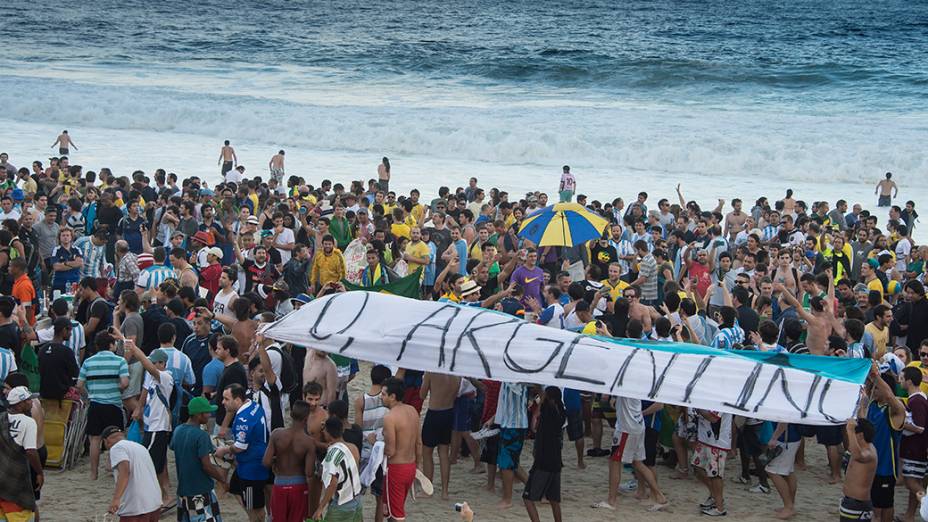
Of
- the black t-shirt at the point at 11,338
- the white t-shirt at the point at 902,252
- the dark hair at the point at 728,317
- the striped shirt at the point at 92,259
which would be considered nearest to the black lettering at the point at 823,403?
the dark hair at the point at 728,317

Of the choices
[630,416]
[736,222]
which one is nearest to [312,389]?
[630,416]

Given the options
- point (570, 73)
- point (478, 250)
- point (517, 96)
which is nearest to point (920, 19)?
point (570, 73)

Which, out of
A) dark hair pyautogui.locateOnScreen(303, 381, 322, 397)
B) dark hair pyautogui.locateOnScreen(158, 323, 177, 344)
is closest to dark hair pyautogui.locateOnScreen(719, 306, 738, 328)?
dark hair pyautogui.locateOnScreen(303, 381, 322, 397)

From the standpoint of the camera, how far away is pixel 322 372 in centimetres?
870

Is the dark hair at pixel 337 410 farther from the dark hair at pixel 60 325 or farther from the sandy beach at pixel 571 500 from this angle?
the dark hair at pixel 60 325

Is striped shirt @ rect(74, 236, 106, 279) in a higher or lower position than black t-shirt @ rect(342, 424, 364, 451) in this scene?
lower

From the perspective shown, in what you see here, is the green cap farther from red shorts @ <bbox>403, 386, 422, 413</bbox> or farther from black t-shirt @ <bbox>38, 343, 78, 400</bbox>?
red shorts @ <bbox>403, 386, 422, 413</bbox>

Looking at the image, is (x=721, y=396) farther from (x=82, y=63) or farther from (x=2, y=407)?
(x=82, y=63)

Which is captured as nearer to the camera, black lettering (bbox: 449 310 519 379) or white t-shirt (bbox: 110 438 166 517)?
white t-shirt (bbox: 110 438 166 517)

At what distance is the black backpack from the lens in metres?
8.71

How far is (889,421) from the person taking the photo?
7.97 metres

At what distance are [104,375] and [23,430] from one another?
3.71ft

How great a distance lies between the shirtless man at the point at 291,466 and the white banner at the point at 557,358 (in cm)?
74

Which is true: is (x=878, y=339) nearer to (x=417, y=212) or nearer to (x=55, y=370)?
(x=55, y=370)
